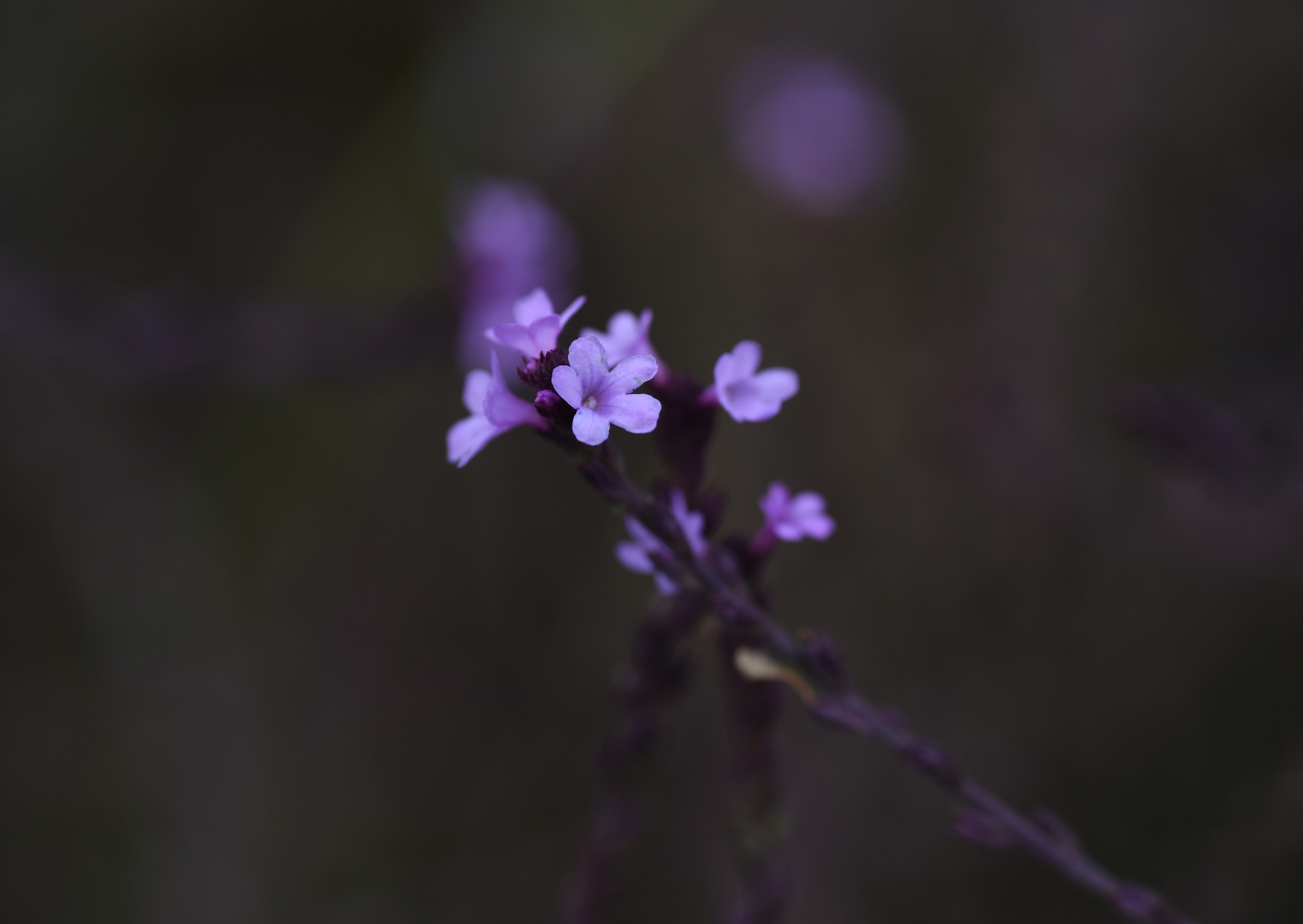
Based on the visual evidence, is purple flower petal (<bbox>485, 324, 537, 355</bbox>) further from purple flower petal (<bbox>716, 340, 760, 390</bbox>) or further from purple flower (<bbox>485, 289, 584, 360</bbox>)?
purple flower petal (<bbox>716, 340, 760, 390</bbox>)

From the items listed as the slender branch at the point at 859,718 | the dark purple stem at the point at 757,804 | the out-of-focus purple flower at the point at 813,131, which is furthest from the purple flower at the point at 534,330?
the out-of-focus purple flower at the point at 813,131

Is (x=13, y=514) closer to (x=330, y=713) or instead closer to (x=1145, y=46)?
(x=330, y=713)

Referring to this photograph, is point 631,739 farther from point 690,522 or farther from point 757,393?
point 757,393

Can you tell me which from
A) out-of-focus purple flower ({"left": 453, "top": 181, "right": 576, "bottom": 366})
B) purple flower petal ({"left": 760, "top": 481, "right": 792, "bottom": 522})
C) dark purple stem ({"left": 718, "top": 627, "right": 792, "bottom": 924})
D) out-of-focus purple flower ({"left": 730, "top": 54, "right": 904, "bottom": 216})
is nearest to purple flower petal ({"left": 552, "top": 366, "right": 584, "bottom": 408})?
purple flower petal ({"left": 760, "top": 481, "right": 792, "bottom": 522})

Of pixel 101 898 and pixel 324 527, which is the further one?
pixel 324 527

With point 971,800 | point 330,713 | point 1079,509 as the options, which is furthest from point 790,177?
point 971,800

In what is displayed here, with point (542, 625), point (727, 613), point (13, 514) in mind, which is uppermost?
point (727, 613)
